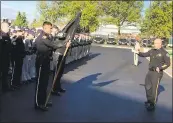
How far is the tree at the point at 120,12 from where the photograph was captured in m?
65.3

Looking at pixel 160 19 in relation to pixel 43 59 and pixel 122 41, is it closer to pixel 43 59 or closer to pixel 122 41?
pixel 122 41

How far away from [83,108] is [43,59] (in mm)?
1539

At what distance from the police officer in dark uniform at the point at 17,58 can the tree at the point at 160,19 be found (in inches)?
1896

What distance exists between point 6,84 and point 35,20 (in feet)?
185

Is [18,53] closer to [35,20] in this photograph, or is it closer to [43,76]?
[43,76]

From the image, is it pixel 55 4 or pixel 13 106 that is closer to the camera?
pixel 13 106

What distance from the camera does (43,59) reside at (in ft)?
29.7

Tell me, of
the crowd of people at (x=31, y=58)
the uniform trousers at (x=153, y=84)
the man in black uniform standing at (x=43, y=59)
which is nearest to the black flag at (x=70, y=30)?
the crowd of people at (x=31, y=58)

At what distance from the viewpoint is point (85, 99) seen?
1086 centimetres

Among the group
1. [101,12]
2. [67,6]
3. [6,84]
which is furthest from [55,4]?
[6,84]

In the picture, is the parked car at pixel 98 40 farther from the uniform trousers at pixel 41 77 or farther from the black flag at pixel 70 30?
the uniform trousers at pixel 41 77

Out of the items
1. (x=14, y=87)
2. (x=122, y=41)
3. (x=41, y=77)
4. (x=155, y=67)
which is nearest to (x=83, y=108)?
(x=41, y=77)

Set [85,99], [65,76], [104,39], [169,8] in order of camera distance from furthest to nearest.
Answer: [104,39] < [169,8] < [65,76] < [85,99]

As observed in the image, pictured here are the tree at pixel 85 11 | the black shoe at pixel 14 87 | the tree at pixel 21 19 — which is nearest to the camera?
the black shoe at pixel 14 87
